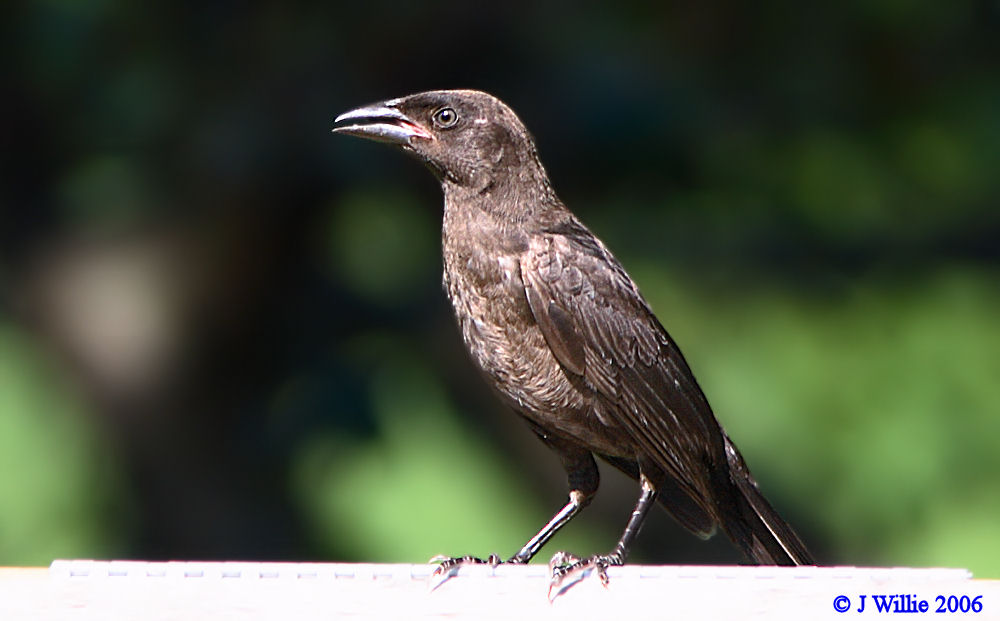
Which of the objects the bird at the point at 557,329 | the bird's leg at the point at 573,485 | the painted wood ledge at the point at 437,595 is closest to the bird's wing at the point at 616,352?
the bird at the point at 557,329

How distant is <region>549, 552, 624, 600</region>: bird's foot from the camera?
2398 mm

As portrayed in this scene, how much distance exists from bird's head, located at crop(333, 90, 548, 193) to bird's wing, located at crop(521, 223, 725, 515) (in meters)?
0.21

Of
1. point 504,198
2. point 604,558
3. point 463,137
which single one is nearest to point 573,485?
point 604,558

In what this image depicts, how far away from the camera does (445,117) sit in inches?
126

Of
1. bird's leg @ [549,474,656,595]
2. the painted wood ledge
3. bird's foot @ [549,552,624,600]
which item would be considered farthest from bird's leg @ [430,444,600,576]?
the painted wood ledge

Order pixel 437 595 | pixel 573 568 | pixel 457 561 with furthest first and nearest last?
1. pixel 457 561
2. pixel 573 568
3. pixel 437 595

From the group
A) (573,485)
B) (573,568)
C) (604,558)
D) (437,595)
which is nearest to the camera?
(437,595)

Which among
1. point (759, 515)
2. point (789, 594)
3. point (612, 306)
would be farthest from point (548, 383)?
point (789, 594)

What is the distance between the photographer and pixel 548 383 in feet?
9.89

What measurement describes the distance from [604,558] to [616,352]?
51cm

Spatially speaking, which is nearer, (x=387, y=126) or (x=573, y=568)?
(x=573, y=568)

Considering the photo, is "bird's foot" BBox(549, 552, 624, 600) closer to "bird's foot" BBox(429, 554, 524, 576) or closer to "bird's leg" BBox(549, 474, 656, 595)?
"bird's leg" BBox(549, 474, 656, 595)

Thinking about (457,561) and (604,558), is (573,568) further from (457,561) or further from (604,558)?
(457,561)

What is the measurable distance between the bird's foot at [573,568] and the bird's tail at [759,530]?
1.37 feet
